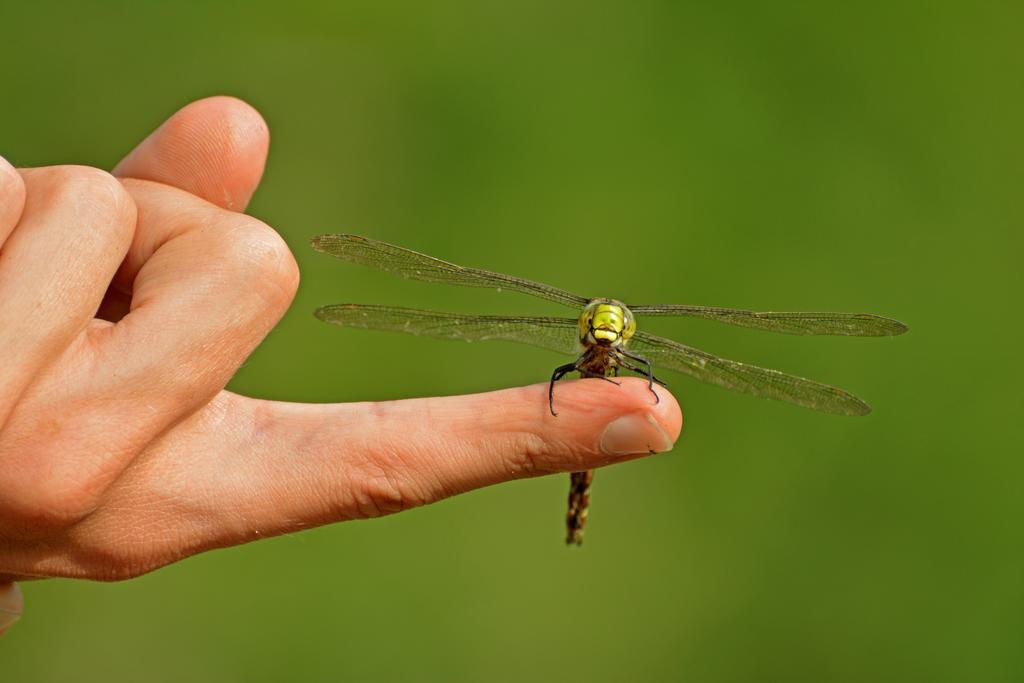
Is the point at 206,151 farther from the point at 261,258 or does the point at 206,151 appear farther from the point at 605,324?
the point at 605,324

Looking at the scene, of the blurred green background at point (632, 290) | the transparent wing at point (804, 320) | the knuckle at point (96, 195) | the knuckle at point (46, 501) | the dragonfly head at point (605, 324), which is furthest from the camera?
the blurred green background at point (632, 290)

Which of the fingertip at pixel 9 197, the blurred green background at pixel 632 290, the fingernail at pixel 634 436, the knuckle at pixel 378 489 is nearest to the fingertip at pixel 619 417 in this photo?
the fingernail at pixel 634 436

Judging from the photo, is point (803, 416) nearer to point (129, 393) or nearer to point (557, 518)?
point (557, 518)

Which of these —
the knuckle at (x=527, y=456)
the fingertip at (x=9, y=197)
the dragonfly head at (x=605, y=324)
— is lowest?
the knuckle at (x=527, y=456)

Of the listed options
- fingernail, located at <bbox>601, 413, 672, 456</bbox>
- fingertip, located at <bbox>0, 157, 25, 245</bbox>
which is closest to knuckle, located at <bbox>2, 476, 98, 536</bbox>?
fingertip, located at <bbox>0, 157, 25, 245</bbox>

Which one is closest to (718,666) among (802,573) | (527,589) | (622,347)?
(802,573)

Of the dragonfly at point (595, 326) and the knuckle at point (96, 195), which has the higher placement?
the knuckle at point (96, 195)

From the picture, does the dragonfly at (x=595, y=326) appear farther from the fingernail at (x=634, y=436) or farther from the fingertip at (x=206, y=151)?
the fingernail at (x=634, y=436)

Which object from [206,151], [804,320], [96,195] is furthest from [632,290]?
[96,195]
